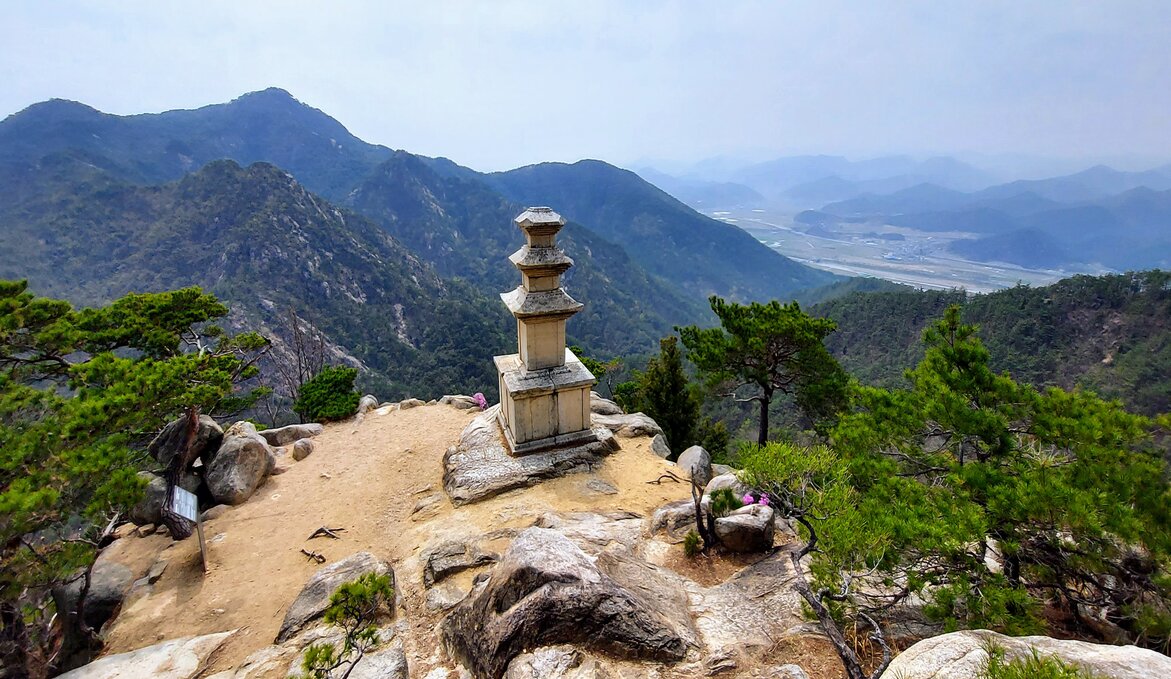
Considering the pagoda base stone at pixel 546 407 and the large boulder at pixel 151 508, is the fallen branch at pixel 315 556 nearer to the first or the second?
the large boulder at pixel 151 508

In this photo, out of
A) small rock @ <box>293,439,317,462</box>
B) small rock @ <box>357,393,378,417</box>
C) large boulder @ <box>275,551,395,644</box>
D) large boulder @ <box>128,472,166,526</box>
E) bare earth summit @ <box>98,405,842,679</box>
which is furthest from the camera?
small rock @ <box>357,393,378,417</box>

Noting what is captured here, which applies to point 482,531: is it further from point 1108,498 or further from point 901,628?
point 1108,498

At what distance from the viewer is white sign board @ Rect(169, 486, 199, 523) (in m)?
8.01

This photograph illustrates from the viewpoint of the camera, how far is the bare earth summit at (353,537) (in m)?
6.50

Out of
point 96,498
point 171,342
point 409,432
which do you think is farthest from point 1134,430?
point 171,342

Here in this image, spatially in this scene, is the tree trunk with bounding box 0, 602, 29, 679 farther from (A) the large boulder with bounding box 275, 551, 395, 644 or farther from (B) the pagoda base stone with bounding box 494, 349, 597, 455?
(B) the pagoda base stone with bounding box 494, 349, 597, 455

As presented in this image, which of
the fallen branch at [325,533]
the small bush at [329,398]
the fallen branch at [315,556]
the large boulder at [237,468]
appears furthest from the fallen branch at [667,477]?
the small bush at [329,398]

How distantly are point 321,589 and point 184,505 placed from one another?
3.51 metres

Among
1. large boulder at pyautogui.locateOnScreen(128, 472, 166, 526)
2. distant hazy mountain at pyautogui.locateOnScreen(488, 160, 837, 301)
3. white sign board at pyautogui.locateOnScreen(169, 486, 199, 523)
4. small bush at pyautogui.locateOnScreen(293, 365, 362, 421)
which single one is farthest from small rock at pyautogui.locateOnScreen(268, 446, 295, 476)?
distant hazy mountain at pyautogui.locateOnScreen(488, 160, 837, 301)

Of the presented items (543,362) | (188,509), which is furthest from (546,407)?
(188,509)

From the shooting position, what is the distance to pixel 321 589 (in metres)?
6.57

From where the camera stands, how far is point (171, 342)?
12.4 metres

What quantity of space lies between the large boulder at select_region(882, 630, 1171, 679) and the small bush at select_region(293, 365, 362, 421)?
15046 mm

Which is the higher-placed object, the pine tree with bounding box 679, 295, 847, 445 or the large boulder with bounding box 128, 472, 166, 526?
the pine tree with bounding box 679, 295, 847, 445
